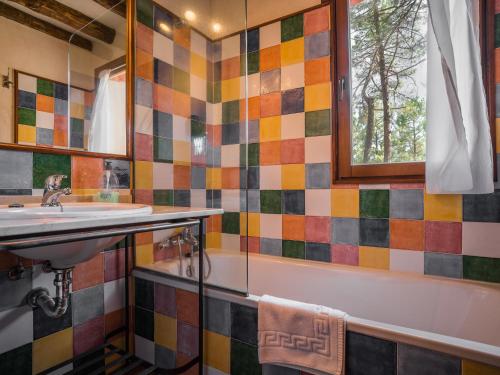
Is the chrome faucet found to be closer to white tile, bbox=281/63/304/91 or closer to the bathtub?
the bathtub

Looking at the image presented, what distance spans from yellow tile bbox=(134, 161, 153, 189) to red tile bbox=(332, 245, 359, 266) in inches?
44.8

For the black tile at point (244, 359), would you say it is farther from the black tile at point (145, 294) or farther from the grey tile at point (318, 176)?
the grey tile at point (318, 176)

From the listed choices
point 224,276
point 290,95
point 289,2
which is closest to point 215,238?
point 224,276

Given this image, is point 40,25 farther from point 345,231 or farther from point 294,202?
point 345,231

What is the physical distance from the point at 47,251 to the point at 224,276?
668 millimetres

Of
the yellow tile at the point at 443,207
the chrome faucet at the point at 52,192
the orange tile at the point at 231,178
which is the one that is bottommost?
the yellow tile at the point at 443,207

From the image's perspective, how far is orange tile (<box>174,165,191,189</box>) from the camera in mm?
1601

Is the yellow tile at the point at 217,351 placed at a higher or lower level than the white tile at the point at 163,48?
lower

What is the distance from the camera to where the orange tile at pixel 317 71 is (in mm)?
1838

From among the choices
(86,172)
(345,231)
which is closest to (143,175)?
(86,172)

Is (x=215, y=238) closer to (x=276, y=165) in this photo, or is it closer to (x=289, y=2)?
(x=276, y=165)

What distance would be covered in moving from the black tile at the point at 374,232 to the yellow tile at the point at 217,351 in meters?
0.99

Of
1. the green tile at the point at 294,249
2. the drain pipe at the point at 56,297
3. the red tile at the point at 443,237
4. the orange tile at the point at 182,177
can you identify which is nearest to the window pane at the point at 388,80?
the red tile at the point at 443,237

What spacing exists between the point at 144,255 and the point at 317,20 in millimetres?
1717
